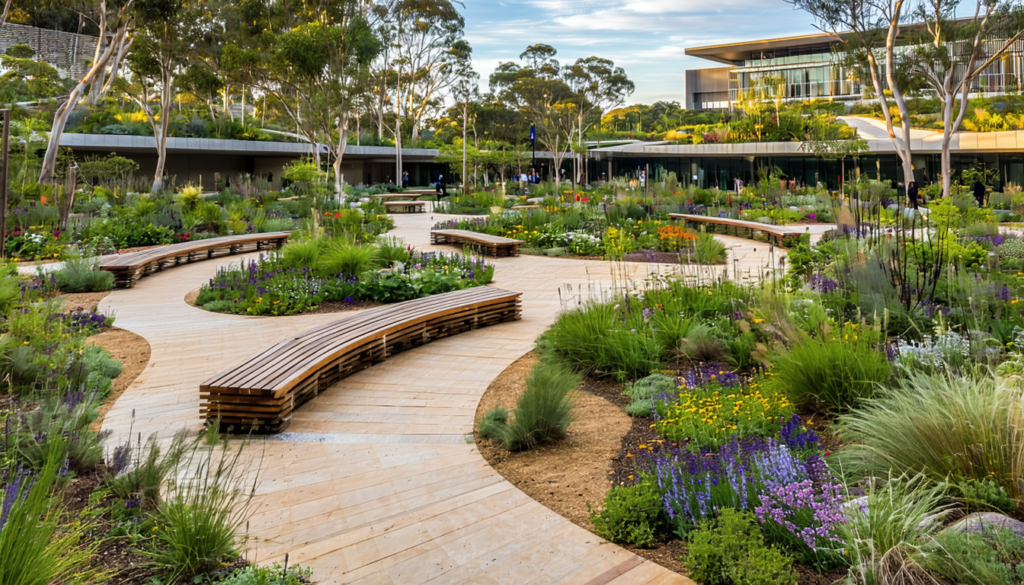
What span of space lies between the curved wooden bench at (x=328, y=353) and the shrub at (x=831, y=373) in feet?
11.6

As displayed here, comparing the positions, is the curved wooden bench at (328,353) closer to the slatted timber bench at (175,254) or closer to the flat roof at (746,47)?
the slatted timber bench at (175,254)

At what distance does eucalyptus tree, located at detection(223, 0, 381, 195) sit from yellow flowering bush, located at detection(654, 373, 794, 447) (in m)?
28.0

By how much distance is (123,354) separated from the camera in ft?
25.5

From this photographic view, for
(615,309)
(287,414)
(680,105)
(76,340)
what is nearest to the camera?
(287,414)

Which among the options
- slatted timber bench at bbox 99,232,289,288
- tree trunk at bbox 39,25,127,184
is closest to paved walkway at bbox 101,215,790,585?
slatted timber bench at bbox 99,232,289,288

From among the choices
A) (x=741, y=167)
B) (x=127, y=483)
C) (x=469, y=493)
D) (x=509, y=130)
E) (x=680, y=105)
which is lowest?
(x=469, y=493)

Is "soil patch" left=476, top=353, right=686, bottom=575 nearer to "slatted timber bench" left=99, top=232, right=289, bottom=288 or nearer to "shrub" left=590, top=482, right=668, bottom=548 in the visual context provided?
"shrub" left=590, top=482, right=668, bottom=548

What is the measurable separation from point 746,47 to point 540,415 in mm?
77342

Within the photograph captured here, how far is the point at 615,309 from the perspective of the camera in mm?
7762

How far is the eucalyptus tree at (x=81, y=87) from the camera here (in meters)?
23.5

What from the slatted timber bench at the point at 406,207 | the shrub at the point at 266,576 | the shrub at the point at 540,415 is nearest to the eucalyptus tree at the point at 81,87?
the slatted timber bench at the point at 406,207

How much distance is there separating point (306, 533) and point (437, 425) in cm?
185

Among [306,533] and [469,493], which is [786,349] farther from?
[306,533]

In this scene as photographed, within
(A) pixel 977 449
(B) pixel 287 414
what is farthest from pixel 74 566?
(A) pixel 977 449
